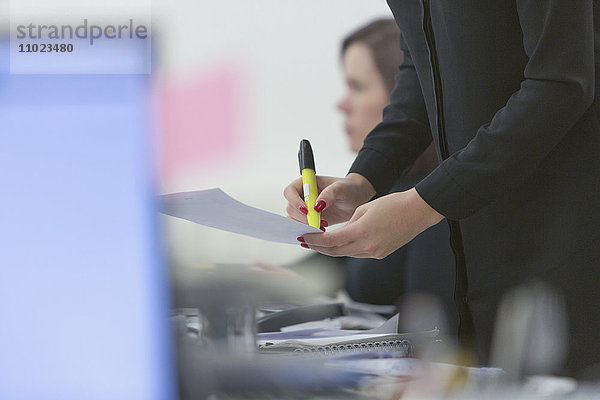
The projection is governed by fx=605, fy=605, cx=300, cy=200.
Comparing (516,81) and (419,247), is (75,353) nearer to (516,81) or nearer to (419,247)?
(516,81)

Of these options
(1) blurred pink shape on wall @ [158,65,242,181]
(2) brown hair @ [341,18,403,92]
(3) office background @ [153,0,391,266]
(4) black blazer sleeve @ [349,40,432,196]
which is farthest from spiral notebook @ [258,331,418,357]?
(1) blurred pink shape on wall @ [158,65,242,181]

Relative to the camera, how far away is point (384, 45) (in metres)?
2.25

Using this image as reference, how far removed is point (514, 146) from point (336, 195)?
0.28m

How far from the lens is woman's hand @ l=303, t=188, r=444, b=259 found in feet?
2.39

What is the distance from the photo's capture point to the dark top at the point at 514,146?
2.21ft

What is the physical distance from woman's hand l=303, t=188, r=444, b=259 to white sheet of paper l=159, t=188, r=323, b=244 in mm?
57

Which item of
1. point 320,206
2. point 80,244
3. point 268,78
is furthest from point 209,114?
point 80,244

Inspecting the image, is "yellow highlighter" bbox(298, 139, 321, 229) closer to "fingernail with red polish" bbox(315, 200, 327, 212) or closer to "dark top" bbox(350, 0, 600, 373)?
"fingernail with red polish" bbox(315, 200, 327, 212)

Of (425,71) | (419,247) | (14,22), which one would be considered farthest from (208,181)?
(14,22)

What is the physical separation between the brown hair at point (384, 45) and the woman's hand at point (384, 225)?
1.50 meters

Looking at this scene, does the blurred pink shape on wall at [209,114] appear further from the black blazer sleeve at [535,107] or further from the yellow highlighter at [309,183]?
the black blazer sleeve at [535,107]

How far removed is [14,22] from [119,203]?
0.14m

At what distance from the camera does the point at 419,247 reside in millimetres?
1719

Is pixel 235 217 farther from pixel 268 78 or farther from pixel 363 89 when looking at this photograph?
pixel 268 78
